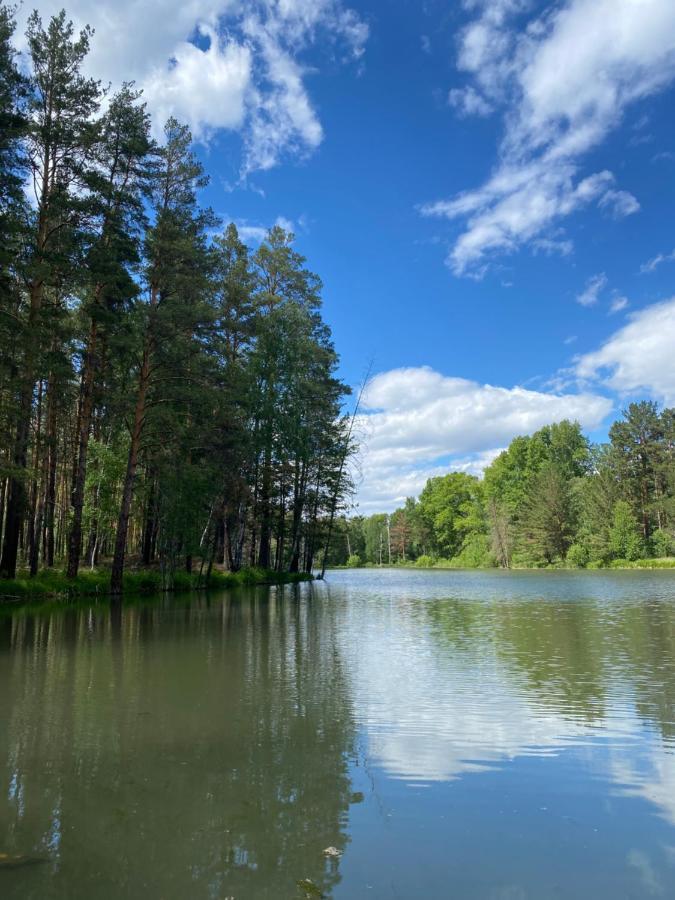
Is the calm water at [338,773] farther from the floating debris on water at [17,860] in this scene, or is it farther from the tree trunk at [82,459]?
the tree trunk at [82,459]

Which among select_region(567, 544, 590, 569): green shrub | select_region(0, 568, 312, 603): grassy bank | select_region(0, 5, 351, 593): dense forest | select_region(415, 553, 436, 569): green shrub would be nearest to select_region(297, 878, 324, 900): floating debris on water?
select_region(0, 5, 351, 593): dense forest

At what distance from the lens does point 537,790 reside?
4.38m

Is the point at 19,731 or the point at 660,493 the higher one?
the point at 660,493

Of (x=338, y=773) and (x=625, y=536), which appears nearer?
(x=338, y=773)

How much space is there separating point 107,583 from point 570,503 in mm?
66141

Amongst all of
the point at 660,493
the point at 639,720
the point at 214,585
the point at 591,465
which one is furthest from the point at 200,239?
the point at 591,465

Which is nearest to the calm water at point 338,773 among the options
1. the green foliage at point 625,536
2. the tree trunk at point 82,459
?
the tree trunk at point 82,459

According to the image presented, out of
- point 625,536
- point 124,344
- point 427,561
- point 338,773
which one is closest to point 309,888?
point 338,773

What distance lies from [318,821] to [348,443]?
127 ft

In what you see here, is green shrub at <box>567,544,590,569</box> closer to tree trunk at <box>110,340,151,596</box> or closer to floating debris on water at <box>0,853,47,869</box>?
tree trunk at <box>110,340,151,596</box>

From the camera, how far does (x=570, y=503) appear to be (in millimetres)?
77250

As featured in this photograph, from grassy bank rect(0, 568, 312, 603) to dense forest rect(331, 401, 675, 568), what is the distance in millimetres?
15934

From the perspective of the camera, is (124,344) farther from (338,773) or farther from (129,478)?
(338,773)

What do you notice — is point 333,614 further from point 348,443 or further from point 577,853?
point 348,443
